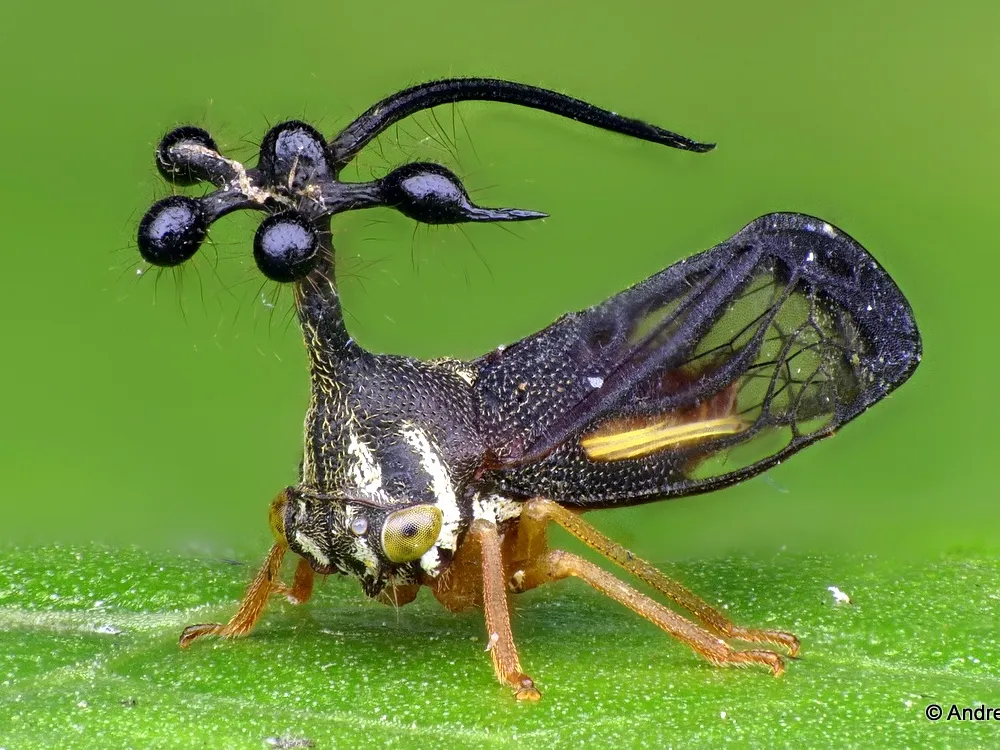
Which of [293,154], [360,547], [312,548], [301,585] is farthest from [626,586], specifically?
[293,154]

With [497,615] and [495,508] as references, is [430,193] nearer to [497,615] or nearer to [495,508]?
[495,508]

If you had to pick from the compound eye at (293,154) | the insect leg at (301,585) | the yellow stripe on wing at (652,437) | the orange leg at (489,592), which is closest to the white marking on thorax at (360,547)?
the orange leg at (489,592)

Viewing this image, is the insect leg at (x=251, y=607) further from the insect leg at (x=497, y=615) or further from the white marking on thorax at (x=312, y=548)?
the insect leg at (x=497, y=615)

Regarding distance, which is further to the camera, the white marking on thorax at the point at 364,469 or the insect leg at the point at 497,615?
the white marking on thorax at the point at 364,469

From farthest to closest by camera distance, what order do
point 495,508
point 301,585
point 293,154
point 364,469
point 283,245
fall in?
point 301,585, point 495,508, point 364,469, point 293,154, point 283,245

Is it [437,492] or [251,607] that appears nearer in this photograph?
[437,492]

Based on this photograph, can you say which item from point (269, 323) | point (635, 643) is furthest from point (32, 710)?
point (635, 643)
